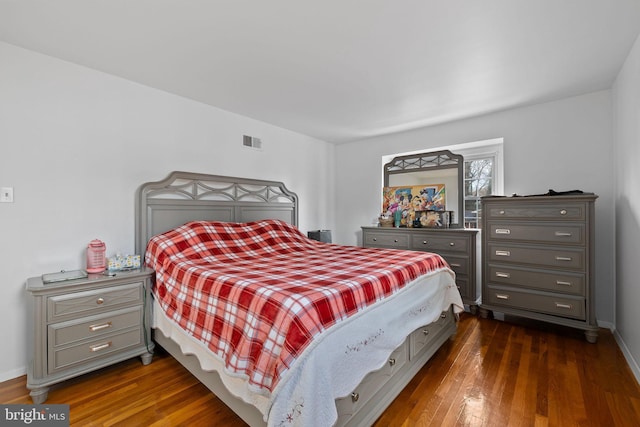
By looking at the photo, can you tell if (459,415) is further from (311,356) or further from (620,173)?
(620,173)

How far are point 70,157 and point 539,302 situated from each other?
432 centimetres

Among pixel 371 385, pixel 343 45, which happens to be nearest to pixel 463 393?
pixel 371 385

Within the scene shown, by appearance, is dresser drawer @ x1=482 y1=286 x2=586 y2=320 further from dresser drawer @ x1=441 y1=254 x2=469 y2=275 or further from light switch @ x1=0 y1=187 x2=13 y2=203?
light switch @ x1=0 y1=187 x2=13 y2=203

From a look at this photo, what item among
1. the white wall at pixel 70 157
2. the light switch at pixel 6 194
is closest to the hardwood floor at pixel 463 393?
the white wall at pixel 70 157

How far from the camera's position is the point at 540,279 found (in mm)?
2859

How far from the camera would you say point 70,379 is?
208 cm

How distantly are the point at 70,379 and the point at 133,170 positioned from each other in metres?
1.67

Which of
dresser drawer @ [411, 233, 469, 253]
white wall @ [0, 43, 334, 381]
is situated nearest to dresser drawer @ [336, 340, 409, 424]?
dresser drawer @ [411, 233, 469, 253]

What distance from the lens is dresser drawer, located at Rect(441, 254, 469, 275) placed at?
3381mm

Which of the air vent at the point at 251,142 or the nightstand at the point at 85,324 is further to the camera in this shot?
the air vent at the point at 251,142

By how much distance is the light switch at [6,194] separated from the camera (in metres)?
2.03

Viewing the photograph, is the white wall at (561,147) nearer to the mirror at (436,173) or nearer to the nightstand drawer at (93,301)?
the mirror at (436,173)

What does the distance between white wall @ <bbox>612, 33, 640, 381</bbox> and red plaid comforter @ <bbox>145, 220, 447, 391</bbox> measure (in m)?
1.42

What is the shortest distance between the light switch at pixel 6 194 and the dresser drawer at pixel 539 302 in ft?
13.8
